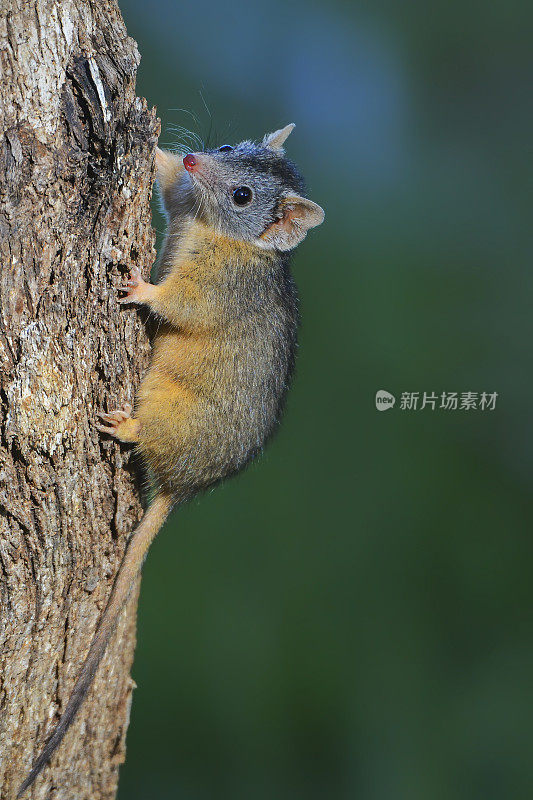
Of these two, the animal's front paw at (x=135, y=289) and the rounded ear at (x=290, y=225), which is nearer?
the animal's front paw at (x=135, y=289)

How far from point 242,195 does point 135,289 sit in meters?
0.97

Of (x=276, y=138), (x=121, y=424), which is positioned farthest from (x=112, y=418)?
(x=276, y=138)

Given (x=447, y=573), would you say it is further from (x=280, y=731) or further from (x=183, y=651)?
(x=183, y=651)

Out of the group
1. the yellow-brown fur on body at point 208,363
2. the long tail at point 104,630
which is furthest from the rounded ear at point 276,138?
the long tail at point 104,630

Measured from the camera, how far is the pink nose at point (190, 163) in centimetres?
297

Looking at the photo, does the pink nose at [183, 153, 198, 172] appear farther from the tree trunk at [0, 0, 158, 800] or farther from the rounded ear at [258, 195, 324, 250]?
the tree trunk at [0, 0, 158, 800]

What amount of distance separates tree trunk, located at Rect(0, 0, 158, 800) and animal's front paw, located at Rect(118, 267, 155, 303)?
0.11ft

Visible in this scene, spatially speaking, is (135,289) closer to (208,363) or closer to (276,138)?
(208,363)

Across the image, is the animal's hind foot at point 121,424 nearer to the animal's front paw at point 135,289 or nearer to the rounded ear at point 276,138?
the animal's front paw at point 135,289

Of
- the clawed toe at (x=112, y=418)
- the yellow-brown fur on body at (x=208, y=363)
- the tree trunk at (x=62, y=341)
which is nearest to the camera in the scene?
the tree trunk at (x=62, y=341)

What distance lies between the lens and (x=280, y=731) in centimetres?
492

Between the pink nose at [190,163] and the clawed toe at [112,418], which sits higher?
the pink nose at [190,163]

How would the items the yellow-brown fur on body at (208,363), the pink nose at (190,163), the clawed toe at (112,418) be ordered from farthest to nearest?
1. the pink nose at (190,163)
2. the yellow-brown fur on body at (208,363)
3. the clawed toe at (112,418)

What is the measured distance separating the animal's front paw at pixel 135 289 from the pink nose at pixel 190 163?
835 mm
